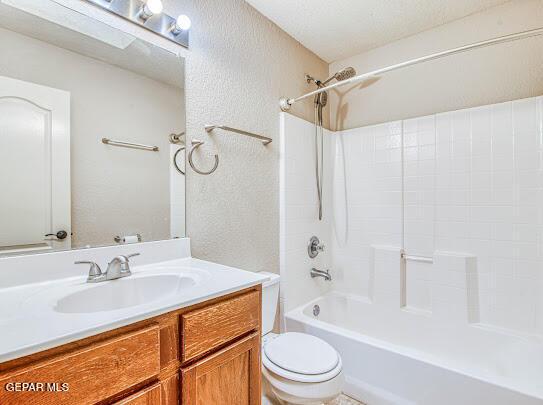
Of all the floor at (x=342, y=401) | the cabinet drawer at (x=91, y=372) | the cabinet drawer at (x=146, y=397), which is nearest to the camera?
the cabinet drawer at (x=91, y=372)

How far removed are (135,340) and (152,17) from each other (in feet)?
4.38

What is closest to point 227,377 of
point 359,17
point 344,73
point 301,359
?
point 301,359

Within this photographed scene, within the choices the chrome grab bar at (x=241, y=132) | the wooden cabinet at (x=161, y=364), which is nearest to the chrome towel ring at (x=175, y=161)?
the chrome grab bar at (x=241, y=132)

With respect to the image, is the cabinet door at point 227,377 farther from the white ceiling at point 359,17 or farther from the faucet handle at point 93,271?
the white ceiling at point 359,17

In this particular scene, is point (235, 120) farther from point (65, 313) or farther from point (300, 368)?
point (300, 368)

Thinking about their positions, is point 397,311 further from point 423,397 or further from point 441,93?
point 441,93

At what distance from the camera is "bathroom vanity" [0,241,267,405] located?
57cm

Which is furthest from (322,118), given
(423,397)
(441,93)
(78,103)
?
(423,397)

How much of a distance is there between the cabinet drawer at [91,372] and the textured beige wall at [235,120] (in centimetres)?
72

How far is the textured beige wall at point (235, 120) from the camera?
56.6 inches

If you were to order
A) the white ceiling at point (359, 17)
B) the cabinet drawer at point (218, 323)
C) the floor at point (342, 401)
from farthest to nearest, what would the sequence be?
the white ceiling at point (359, 17) < the floor at point (342, 401) < the cabinet drawer at point (218, 323)

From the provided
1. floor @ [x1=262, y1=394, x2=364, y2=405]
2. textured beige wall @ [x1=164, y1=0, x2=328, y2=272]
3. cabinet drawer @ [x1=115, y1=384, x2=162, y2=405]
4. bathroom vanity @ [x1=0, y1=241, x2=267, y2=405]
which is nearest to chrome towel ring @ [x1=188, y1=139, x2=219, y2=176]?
textured beige wall @ [x1=164, y1=0, x2=328, y2=272]

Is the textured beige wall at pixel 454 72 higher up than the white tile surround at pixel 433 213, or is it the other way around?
the textured beige wall at pixel 454 72

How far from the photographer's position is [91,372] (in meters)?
0.62
